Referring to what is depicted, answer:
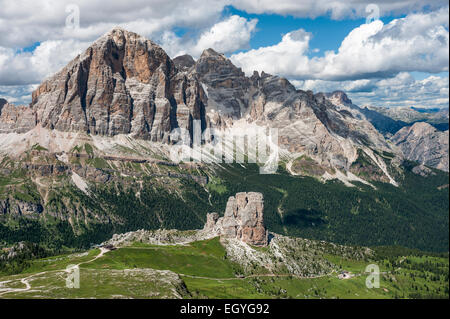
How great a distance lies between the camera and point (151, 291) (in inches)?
6580

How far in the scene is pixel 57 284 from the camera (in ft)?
568
